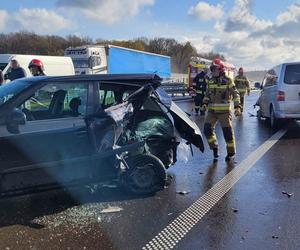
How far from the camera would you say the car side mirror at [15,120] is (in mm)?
4875

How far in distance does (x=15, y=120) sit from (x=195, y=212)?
2.18 meters

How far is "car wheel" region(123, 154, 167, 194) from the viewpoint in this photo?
19.3 ft

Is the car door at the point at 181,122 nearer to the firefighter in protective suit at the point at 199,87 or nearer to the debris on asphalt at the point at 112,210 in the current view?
the debris on asphalt at the point at 112,210

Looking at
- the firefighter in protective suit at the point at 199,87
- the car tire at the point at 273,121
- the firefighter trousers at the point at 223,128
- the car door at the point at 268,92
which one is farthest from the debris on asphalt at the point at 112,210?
the firefighter in protective suit at the point at 199,87

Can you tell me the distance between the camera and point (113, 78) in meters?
5.89

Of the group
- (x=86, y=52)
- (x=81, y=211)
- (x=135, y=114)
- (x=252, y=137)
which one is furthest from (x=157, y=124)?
(x=86, y=52)

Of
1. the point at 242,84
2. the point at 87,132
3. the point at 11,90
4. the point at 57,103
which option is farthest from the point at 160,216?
the point at 242,84

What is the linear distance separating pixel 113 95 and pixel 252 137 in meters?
5.89

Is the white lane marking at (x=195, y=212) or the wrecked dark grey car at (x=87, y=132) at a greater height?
the wrecked dark grey car at (x=87, y=132)

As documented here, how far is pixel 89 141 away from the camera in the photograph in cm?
541

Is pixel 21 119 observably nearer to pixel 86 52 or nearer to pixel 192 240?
pixel 192 240

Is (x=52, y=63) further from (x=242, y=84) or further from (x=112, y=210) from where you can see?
(x=112, y=210)

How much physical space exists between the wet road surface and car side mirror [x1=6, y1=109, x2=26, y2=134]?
3.18 feet

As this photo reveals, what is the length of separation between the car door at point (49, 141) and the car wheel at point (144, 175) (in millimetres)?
648
